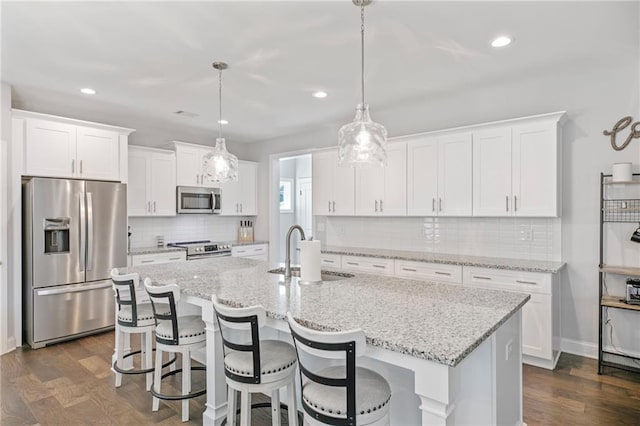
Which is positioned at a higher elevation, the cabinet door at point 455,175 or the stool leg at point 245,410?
the cabinet door at point 455,175

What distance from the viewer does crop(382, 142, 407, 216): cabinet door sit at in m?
4.38

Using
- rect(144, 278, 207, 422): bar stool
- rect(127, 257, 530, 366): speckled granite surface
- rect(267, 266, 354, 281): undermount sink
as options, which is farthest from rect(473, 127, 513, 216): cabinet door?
rect(144, 278, 207, 422): bar stool

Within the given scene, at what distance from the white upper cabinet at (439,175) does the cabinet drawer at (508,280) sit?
67cm

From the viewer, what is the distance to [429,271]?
12.8ft

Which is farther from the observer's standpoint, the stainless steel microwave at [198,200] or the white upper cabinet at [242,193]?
the white upper cabinet at [242,193]

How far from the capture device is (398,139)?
439cm

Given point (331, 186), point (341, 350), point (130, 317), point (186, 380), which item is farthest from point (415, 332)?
point (331, 186)

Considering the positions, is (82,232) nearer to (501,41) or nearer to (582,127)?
(501,41)

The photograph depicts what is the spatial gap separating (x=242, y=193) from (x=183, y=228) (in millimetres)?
1135

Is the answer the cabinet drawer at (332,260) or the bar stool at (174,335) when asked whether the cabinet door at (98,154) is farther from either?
the cabinet drawer at (332,260)

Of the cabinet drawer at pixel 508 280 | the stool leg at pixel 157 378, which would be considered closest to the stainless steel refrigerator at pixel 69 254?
the stool leg at pixel 157 378

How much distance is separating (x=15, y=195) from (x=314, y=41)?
3.33m

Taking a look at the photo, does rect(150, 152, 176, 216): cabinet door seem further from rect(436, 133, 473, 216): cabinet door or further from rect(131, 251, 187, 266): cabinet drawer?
rect(436, 133, 473, 216): cabinet door

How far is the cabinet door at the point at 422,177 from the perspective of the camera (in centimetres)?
414
